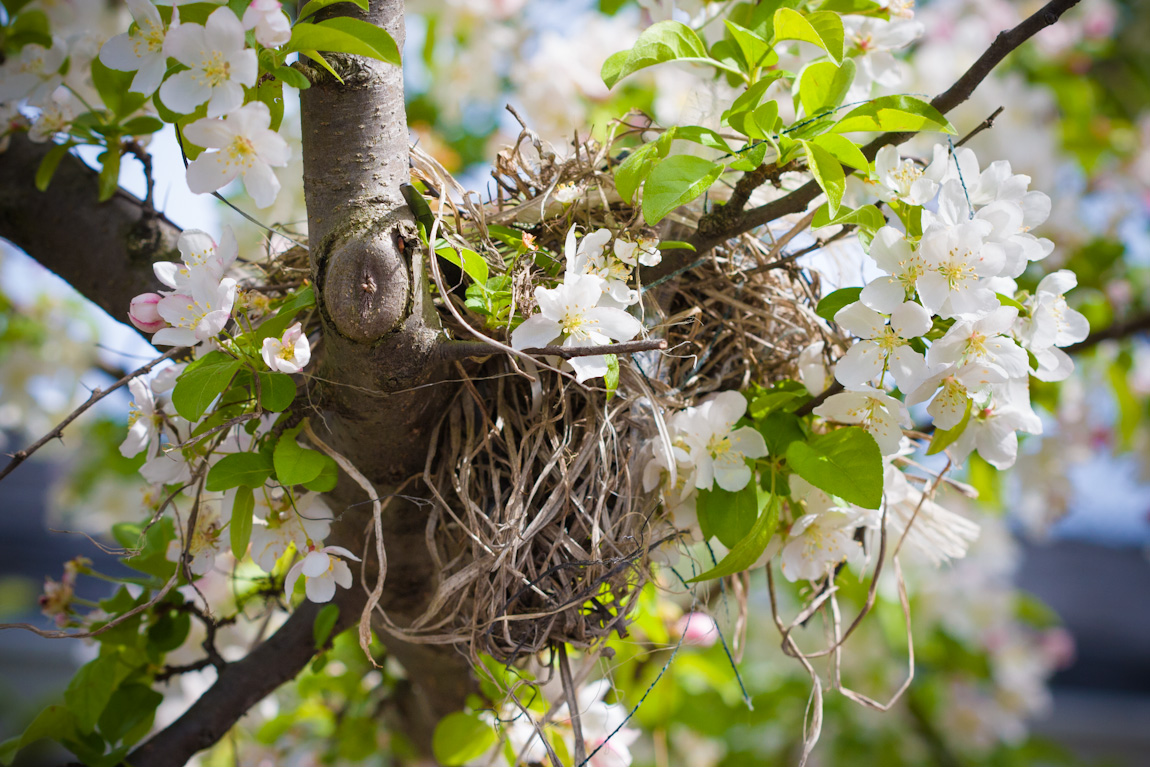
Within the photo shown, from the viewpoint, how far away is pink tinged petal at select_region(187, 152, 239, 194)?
52cm

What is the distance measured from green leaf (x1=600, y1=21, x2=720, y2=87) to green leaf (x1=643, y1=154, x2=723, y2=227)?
2.9 inches

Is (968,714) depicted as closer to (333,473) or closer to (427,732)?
(427,732)

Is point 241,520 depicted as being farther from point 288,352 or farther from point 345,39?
point 345,39

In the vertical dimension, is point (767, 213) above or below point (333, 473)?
above

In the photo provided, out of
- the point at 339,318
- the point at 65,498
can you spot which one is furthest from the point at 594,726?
the point at 65,498

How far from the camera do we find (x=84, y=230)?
0.82m

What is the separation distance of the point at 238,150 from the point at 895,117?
1.48 feet

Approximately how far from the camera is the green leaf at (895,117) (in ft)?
1.68

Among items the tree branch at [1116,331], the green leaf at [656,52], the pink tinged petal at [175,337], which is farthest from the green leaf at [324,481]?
the tree branch at [1116,331]

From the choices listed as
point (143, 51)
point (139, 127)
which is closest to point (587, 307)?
point (143, 51)

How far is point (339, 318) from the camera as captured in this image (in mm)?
492

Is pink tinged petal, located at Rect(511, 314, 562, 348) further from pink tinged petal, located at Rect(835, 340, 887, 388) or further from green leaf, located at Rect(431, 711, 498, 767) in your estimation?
green leaf, located at Rect(431, 711, 498, 767)

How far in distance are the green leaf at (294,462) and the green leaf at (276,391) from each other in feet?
0.10

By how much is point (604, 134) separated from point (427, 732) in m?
0.89
